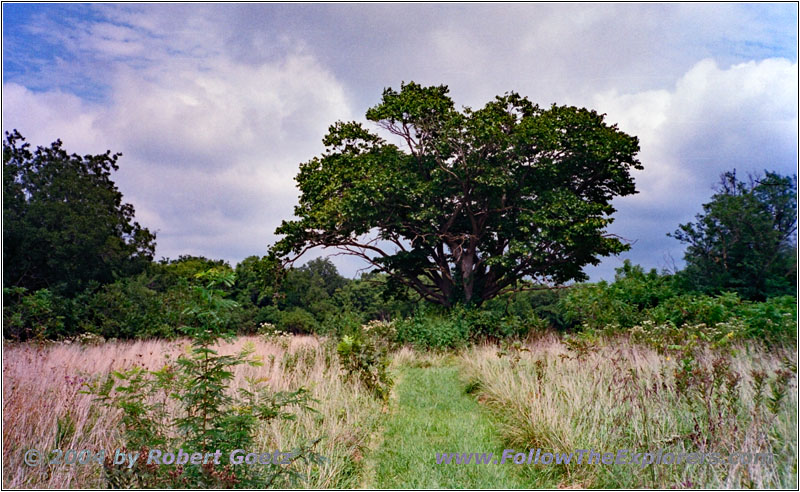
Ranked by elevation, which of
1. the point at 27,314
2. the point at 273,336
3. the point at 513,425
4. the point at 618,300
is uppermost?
the point at 618,300

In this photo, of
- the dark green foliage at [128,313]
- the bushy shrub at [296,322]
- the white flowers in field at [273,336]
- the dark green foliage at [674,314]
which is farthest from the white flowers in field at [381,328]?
the bushy shrub at [296,322]

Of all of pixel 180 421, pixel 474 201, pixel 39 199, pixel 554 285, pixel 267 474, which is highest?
pixel 474 201

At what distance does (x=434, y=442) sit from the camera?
545 cm

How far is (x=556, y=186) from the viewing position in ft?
55.2

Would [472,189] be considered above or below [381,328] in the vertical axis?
above

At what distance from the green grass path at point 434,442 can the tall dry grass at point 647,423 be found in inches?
12.8

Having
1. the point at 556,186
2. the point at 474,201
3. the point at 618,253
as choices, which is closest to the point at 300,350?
the point at 474,201

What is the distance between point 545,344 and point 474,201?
726 centimetres

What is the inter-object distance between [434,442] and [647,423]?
219 centimetres

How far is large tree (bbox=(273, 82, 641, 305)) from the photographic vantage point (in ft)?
51.1

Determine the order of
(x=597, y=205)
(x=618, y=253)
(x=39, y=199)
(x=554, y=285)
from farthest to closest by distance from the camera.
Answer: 1. (x=554, y=285)
2. (x=618, y=253)
3. (x=597, y=205)
4. (x=39, y=199)

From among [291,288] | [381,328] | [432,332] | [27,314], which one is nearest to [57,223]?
[27,314]

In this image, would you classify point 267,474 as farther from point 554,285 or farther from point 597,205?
point 554,285

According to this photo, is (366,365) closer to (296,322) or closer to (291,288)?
(291,288)
